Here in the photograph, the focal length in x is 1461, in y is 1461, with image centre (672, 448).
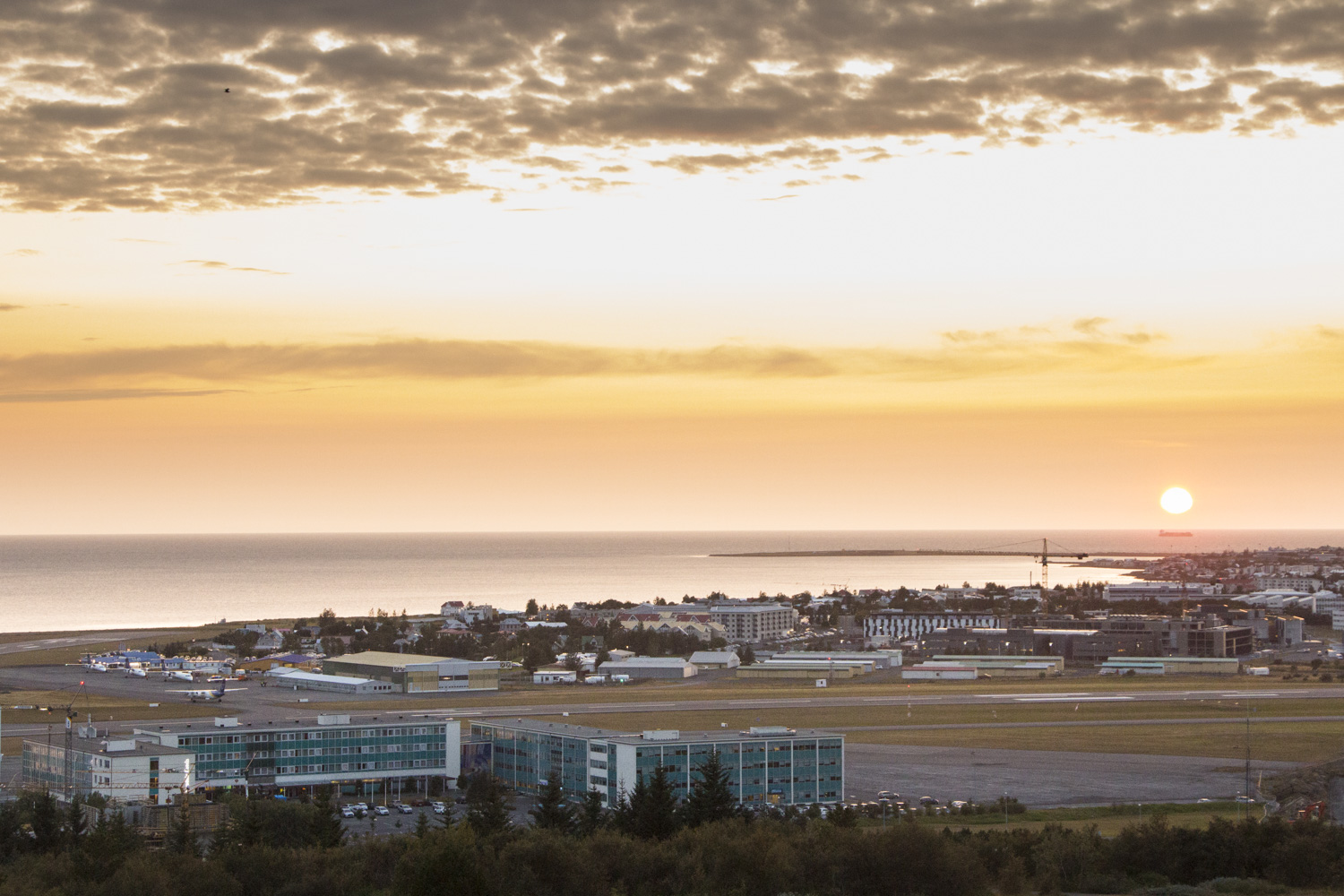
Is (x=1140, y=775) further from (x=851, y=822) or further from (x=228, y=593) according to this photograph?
(x=228, y=593)

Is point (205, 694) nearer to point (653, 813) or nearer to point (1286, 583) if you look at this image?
point (653, 813)

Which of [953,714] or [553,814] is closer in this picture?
[553,814]

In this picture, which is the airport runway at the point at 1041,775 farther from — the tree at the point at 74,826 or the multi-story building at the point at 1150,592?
the multi-story building at the point at 1150,592

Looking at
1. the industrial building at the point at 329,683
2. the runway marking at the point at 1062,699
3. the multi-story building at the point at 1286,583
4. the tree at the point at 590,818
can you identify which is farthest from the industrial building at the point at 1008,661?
the multi-story building at the point at 1286,583

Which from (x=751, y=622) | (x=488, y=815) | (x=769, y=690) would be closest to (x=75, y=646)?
(x=751, y=622)

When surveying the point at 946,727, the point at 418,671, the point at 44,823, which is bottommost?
the point at 946,727

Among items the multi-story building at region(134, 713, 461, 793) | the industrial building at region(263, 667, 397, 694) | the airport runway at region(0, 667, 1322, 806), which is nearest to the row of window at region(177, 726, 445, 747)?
the multi-story building at region(134, 713, 461, 793)

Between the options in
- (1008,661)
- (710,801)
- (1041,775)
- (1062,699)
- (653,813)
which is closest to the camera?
(653,813)
